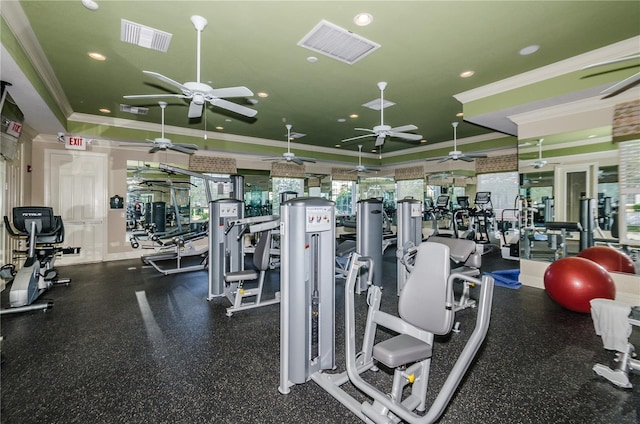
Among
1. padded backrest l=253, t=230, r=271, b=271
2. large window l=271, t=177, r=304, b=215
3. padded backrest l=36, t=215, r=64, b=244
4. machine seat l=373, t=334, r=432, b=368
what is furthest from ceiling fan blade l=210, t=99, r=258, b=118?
large window l=271, t=177, r=304, b=215

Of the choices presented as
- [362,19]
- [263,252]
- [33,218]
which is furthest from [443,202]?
[33,218]

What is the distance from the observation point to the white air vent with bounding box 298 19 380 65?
3027mm

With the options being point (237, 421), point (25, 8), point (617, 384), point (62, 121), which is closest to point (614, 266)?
point (617, 384)

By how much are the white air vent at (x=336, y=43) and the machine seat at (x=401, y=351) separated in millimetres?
2886

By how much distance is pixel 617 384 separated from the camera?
203cm

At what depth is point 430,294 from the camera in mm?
1615

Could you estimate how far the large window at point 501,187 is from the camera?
25.3ft

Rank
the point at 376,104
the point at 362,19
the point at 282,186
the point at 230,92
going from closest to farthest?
the point at 362,19, the point at 230,92, the point at 376,104, the point at 282,186

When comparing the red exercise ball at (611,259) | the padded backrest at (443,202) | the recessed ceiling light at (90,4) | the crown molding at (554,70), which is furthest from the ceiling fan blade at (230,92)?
the padded backrest at (443,202)

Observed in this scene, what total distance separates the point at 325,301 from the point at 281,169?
23.9 feet

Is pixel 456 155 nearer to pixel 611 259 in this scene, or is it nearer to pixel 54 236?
pixel 611 259

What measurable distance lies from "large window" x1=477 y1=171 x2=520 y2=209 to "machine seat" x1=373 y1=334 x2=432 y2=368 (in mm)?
7515

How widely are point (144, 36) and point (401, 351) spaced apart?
12.4 ft

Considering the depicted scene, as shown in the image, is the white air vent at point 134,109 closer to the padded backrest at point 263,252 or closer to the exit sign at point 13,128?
the exit sign at point 13,128
